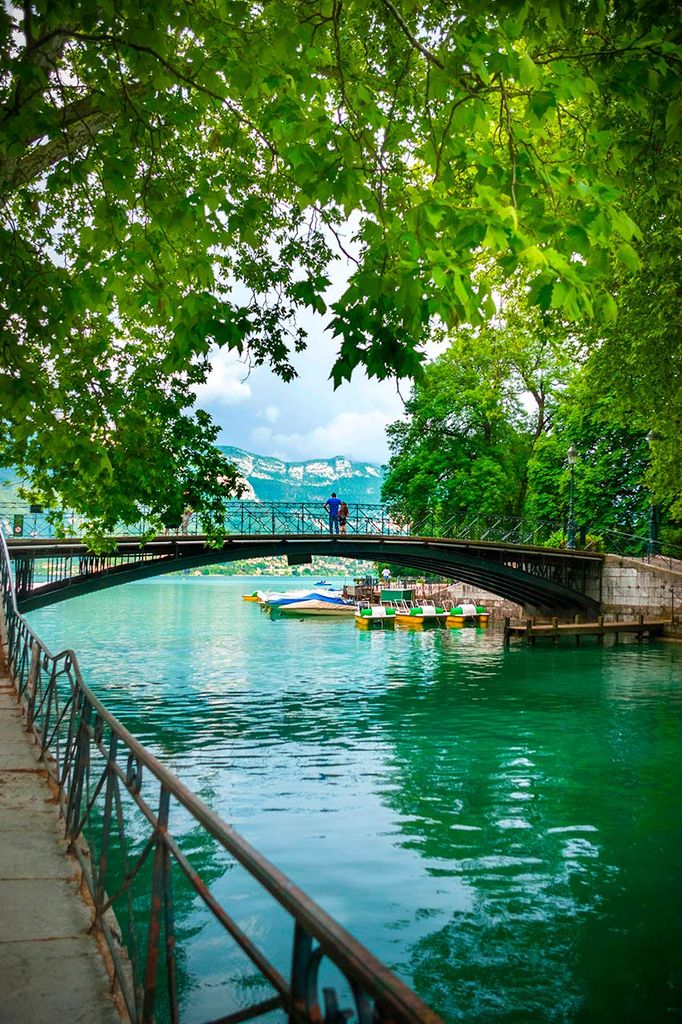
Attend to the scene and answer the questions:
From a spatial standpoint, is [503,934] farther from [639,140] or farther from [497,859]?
[639,140]

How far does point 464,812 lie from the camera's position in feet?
39.4

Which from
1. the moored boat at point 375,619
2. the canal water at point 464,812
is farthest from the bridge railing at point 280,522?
the moored boat at point 375,619

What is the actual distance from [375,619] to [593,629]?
14758 mm

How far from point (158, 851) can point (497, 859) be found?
24.6 ft

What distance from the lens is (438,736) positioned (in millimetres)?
17891

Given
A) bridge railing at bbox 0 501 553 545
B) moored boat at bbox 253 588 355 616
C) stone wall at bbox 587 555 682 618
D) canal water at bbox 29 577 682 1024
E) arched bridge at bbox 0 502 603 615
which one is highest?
bridge railing at bbox 0 501 553 545

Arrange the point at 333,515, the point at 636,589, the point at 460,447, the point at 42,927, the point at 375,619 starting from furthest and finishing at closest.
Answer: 1. the point at 375,619
2. the point at 460,447
3. the point at 636,589
4. the point at 333,515
5. the point at 42,927

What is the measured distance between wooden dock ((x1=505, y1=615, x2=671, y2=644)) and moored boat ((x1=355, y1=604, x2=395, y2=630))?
456 inches

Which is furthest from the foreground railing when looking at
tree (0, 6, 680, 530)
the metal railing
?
the metal railing

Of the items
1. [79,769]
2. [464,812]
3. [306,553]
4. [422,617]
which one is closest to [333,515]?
[306,553]

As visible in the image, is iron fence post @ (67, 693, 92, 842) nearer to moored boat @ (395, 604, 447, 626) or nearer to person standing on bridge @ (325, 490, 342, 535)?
person standing on bridge @ (325, 490, 342, 535)

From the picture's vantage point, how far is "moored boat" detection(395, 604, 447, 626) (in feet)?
160

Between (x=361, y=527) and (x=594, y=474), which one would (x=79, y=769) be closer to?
(x=361, y=527)

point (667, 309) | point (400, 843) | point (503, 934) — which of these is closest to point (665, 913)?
point (503, 934)
